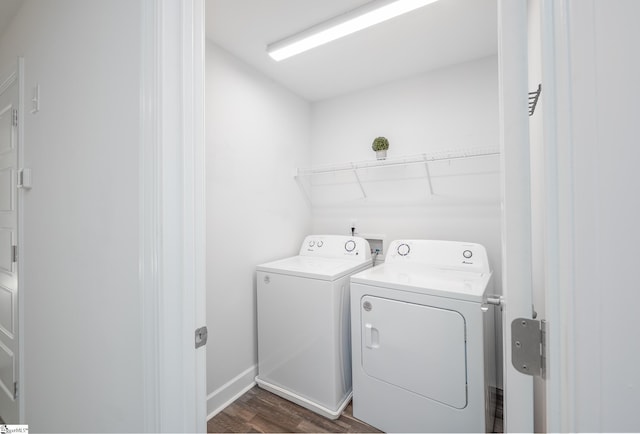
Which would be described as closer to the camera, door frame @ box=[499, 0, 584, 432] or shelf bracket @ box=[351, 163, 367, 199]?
door frame @ box=[499, 0, 584, 432]

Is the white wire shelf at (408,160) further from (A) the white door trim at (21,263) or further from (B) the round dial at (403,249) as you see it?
(A) the white door trim at (21,263)

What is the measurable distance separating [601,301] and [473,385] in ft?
4.42

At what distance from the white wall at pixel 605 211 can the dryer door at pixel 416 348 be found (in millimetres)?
1150

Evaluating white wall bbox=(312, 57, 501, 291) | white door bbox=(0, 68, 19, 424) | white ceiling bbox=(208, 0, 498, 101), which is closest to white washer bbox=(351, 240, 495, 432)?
white wall bbox=(312, 57, 501, 291)

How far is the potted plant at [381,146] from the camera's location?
7.88 ft

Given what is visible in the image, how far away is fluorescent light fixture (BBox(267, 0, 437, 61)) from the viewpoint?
151cm

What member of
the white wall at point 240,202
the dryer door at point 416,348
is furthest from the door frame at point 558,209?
the white wall at point 240,202

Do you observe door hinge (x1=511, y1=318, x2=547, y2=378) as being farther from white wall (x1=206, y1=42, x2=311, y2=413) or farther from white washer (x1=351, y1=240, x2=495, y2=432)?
white wall (x1=206, y1=42, x2=311, y2=413)

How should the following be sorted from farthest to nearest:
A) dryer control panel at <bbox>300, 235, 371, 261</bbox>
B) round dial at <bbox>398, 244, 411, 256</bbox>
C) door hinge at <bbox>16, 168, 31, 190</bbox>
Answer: dryer control panel at <bbox>300, 235, 371, 261</bbox>, round dial at <bbox>398, 244, 411, 256</bbox>, door hinge at <bbox>16, 168, 31, 190</bbox>

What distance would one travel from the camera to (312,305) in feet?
6.29

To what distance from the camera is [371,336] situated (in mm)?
1733

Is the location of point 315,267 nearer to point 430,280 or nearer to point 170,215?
point 430,280

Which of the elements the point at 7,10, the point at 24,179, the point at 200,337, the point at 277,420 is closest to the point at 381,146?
the point at 200,337

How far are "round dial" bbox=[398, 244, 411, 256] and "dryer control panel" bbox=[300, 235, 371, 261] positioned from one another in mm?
295
